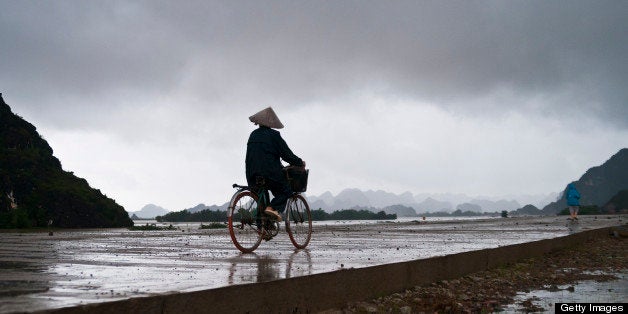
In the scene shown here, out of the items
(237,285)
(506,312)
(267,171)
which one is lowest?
(506,312)

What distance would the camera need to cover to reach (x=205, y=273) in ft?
17.9

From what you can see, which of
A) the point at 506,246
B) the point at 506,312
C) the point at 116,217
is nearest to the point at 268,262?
the point at 506,312

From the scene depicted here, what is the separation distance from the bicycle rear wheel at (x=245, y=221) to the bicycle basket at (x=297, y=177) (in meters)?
0.86

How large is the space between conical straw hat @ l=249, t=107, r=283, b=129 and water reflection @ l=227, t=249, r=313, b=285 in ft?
7.41

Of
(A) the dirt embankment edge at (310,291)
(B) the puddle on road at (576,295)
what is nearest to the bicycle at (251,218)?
(A) the dirt embankment edge at (310,291)

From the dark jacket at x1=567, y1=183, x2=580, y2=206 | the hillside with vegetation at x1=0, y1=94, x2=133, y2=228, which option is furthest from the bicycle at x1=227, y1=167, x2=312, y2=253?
the hillside with vegetation at x1=0, y1=94, x2=133, y2=228

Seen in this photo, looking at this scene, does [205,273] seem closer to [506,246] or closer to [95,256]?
[95,256]

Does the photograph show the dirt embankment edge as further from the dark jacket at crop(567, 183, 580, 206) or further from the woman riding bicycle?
the dark jacket at crop(567, 183, 580, 206)

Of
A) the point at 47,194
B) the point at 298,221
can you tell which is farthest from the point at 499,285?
the point at 47,194

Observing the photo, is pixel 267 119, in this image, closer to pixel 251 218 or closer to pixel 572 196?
pixel 251 218

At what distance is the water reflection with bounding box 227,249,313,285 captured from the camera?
4965 mm

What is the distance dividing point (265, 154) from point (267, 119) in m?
0.61

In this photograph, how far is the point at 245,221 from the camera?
8508 mm

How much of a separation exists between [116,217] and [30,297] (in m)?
44.3
